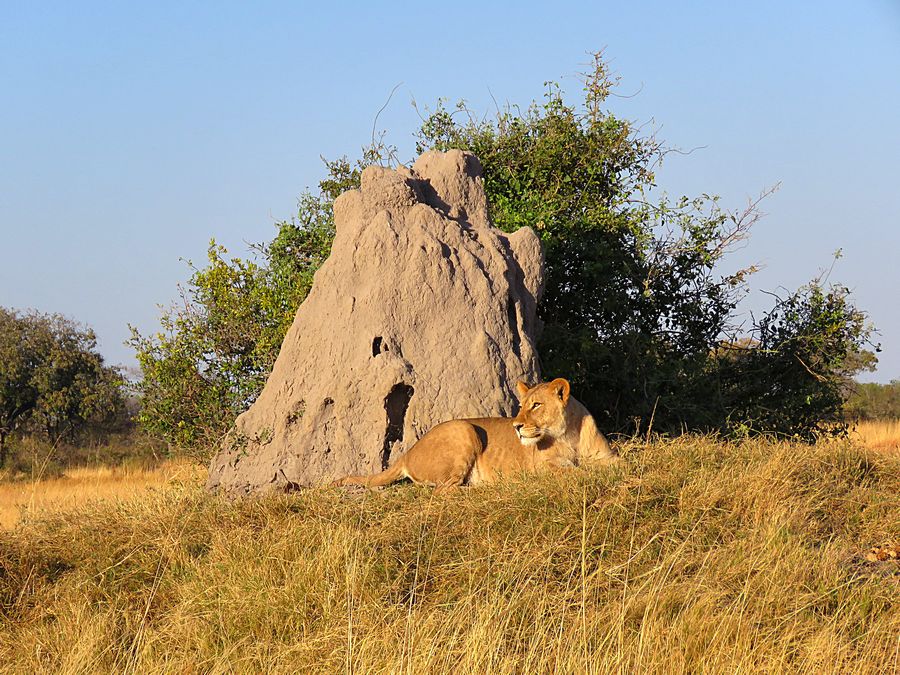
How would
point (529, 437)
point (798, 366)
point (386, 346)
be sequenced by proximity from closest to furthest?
point (529, 437) → point (386, 346) → point (798, 366)

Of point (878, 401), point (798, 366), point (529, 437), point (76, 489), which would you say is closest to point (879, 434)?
point (798, 366)

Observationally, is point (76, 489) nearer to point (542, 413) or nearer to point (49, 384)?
point (542, 413)

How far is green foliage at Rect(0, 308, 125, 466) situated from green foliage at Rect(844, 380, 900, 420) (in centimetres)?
1997

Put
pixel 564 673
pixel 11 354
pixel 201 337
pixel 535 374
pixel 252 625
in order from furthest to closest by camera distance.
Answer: pixel 11 354 → pixel 201 337 → pixel 535 374 → pixel 252 625 → pixel 564 673

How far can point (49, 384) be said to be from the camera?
21766 millimetres

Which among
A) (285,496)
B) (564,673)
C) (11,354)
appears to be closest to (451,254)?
(285,496)

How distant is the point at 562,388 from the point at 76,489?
Result: 7667 millimetres

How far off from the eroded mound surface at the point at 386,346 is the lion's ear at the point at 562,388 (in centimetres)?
100

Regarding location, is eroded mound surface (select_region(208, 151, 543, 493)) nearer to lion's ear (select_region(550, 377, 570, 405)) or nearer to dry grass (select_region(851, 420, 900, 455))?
lion's ear (select_region(550, 377, 570, 405))

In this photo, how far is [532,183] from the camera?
12.4 meters

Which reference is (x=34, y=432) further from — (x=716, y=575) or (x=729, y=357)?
(x=716, y=575)

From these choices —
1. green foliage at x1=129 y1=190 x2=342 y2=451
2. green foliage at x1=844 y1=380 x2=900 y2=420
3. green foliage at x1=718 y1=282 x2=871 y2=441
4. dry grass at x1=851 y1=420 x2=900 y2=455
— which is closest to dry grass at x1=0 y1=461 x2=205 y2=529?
green foliage at x1=129 y1=190 x2=342 y2=451

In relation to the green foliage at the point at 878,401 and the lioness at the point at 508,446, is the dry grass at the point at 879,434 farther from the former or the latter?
the lioness at the point at 508,446

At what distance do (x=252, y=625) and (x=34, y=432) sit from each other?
1946 centimetres
